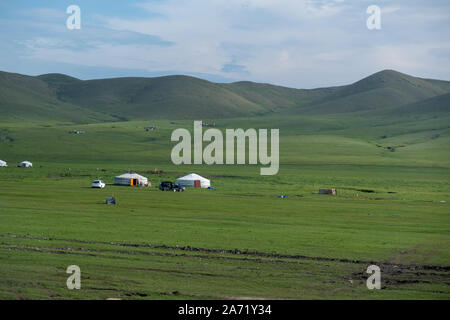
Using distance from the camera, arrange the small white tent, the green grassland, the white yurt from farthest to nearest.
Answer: the small white tent
the white yurt
the green grassland

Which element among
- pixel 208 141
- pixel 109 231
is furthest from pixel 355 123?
pixel 109 231

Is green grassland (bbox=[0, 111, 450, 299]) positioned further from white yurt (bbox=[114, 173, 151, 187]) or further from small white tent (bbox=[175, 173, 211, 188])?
small white tent (bbox=[175, 173, 211, 188])

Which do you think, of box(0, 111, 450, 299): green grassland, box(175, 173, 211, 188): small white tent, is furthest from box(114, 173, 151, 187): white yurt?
box(175, 173, 211, 188): small white tent

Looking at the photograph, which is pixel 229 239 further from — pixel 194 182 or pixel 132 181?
pixel 132 181

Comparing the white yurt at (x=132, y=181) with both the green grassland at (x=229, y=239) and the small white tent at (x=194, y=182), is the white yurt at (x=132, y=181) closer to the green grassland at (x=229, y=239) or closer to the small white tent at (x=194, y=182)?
the green grassland at (x=229, y=239)

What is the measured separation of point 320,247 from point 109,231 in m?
10.9

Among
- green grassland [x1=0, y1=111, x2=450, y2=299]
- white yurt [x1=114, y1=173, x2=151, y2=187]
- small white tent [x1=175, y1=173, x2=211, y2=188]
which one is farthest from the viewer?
small white tent [x1=175, y1=173, x2=211, y2=188]

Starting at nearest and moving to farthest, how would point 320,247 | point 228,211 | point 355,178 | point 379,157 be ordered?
point 320,247, point 228,211, point 355,178, point 379,157

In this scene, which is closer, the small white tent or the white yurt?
the white yurt

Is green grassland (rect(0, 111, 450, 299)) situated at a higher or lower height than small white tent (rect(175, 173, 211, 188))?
lower

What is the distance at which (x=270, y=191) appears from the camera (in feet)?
201

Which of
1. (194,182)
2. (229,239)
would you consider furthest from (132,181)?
(229,239)

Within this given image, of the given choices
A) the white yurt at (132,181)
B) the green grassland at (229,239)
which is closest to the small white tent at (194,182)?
the green grassland at (229,239)

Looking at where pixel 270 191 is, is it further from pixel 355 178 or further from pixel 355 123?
pixel 355 123
